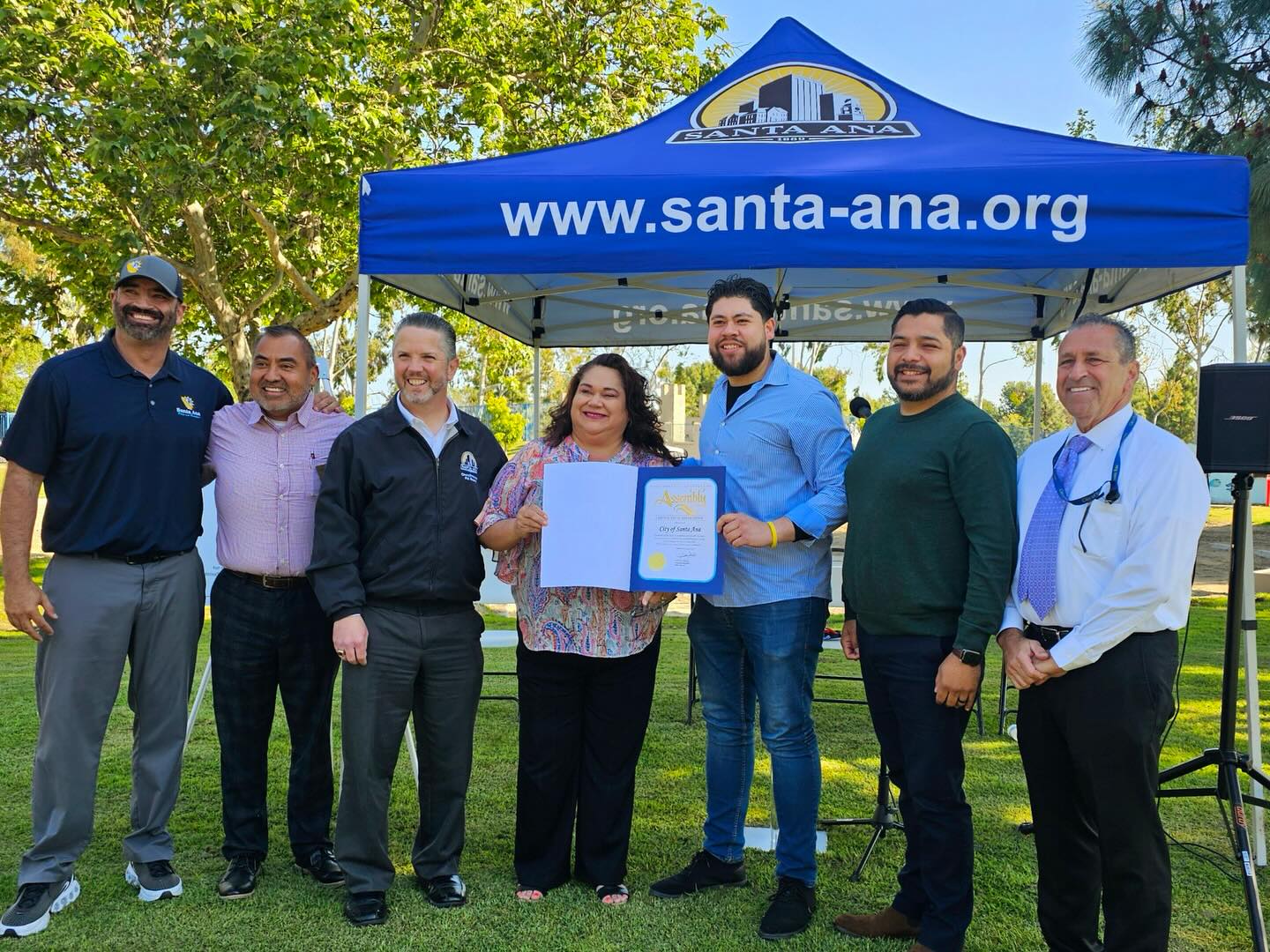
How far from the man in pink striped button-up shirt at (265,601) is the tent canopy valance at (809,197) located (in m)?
0.79

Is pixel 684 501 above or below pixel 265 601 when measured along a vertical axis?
above

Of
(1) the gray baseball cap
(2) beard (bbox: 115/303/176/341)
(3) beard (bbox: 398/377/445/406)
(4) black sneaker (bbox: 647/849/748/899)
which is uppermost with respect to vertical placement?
(1) the gray baseball cap

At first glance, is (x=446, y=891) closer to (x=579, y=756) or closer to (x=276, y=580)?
(x=579, y=756)

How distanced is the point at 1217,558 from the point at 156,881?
19.8 m

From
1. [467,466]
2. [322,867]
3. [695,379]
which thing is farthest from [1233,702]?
[695,379]

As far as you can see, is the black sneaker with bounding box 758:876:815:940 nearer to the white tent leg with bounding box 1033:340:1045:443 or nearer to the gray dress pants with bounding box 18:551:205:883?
the gray dress pants with bounding box 18:551:205:883

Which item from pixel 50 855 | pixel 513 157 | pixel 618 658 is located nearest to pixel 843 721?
pixel 618 658

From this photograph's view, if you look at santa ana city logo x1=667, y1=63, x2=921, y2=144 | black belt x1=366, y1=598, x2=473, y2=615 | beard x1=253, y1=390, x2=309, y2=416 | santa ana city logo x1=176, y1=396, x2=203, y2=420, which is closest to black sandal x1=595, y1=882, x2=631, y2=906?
black belt x1=366, y1=598, x2=473, y2=615

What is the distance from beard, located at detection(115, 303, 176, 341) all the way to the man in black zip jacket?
0.75 meters

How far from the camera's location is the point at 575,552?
3.20 meters

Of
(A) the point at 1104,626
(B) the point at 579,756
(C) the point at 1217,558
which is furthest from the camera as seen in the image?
(C) the point at 1217,558

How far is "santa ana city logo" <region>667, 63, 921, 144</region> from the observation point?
426 centimetres

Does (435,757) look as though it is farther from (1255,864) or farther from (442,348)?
(1255,864)

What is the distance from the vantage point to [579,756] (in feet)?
11.4
